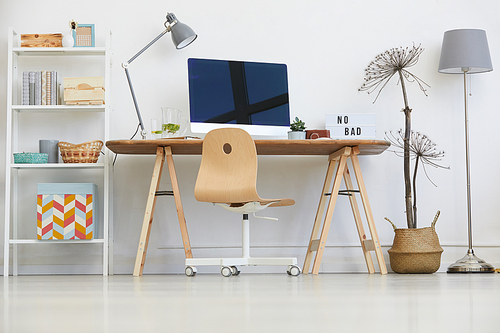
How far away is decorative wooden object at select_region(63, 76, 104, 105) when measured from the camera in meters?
3.04

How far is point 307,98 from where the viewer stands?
3350mm

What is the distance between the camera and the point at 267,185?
3.28 meters

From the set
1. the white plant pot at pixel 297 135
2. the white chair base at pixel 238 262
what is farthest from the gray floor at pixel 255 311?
the white plant pot at pixel 297 135

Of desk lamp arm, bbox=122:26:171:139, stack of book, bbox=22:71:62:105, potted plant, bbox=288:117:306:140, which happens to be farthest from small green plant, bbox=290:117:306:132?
stack of book, bbox=22:71:62:105

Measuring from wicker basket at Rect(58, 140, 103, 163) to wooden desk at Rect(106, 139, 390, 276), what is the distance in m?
0.19

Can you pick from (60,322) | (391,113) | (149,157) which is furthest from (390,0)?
(60,322)

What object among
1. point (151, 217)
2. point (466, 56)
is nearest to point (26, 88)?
point (151, 217)

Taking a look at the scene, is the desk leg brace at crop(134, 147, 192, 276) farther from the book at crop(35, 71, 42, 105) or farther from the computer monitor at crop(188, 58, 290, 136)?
the book at crop(35, 71, 42, 105)

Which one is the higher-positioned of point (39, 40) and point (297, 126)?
point (39, 40)

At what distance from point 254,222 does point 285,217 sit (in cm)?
21

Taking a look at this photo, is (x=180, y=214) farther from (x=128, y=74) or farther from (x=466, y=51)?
(x=466, y=51)

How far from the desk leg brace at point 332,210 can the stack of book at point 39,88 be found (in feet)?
5.95

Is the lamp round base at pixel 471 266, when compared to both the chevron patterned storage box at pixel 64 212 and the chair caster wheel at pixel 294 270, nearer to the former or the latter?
the chair caster wheel at pixel 294 270

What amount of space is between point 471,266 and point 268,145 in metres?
1.47
